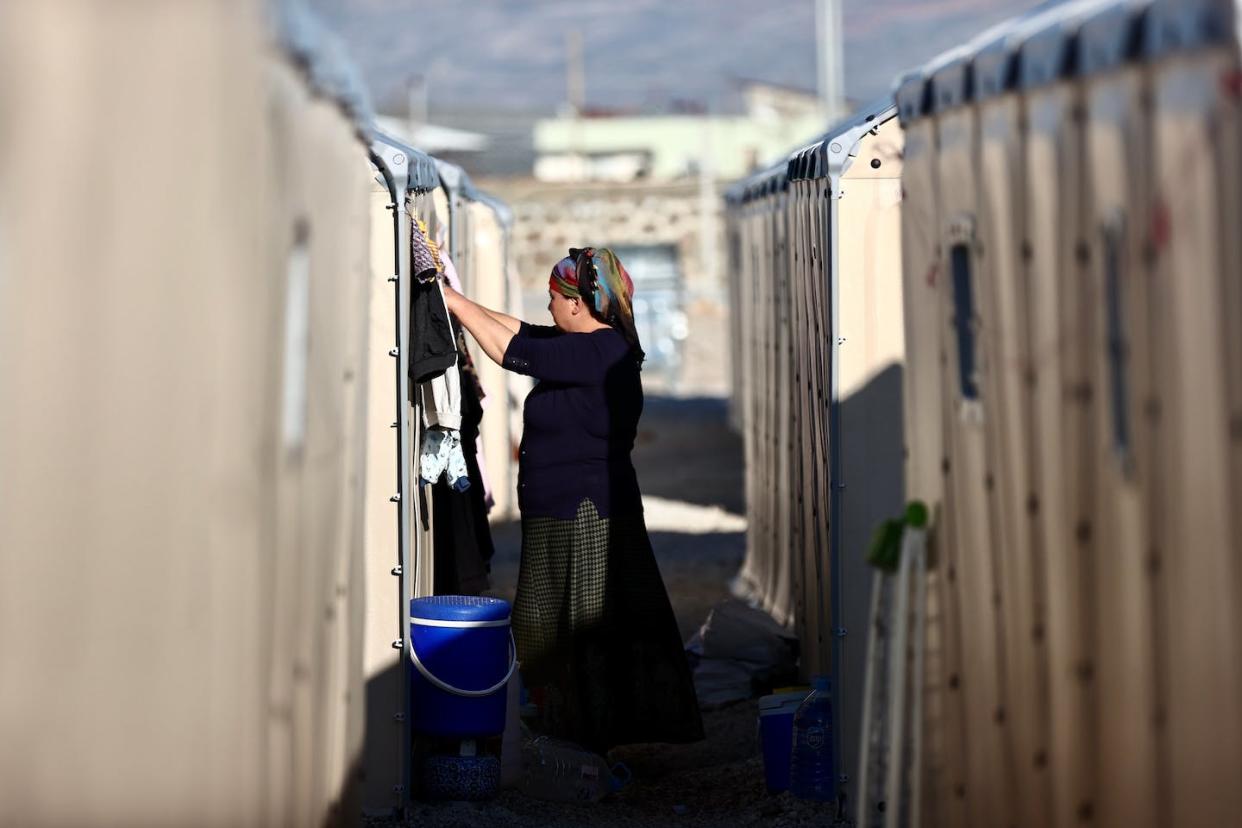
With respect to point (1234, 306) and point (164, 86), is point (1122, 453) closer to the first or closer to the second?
point (1234, 306)

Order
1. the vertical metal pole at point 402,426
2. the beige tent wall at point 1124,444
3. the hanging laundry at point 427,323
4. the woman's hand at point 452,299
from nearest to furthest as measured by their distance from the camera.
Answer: the beige tent wall at point 1124,444, the vertical metal pole at point 402,426, the hanging laundry at point 427,323, the woman's hand at point 452,299

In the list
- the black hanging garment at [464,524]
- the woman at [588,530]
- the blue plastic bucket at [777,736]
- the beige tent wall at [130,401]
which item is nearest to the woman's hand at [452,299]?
the woman at [588,530]

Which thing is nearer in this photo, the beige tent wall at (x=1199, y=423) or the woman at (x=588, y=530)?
the beige tent wall at (x=1199, y=423)

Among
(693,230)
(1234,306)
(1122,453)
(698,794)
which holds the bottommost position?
(698,794)

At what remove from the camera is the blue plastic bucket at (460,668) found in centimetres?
575

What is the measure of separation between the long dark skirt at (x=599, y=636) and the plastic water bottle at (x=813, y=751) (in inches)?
20.1

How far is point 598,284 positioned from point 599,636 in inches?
47.2

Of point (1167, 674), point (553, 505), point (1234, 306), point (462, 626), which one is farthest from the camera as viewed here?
point (553, 505)

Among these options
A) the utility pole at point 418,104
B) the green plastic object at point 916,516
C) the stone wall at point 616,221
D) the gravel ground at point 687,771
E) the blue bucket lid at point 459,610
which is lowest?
the gravel ground at point 687,771

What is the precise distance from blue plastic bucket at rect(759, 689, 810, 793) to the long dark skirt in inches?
13.3

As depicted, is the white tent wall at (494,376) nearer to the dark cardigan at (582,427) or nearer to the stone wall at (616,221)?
the dark cardigan at (582,427)

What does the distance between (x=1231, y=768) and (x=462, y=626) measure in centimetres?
309

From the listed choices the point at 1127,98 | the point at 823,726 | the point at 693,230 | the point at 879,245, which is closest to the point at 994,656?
the point at 1127,98

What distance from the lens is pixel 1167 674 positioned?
321cm
